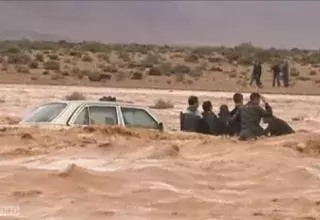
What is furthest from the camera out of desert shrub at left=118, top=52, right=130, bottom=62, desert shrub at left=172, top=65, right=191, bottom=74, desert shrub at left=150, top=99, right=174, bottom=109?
desert shrub at left=118, top=52, right=130, bottom=62

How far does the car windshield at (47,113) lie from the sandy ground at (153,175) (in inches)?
8.4

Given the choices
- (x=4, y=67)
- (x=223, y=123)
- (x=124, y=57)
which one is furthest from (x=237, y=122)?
(x=124, y=57)


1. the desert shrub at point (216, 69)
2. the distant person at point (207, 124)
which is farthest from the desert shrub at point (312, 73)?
the distant person at point (207, 124)

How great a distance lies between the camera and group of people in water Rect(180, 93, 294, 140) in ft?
59.3

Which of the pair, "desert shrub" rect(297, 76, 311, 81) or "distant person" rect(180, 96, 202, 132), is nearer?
"distant person" rect(180, 96, 202, 132)

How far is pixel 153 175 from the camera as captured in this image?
14.7 metres

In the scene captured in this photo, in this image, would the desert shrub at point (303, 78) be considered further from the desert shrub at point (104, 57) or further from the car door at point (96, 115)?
the car door at point (96, 115)

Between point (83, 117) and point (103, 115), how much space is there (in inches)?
18.1

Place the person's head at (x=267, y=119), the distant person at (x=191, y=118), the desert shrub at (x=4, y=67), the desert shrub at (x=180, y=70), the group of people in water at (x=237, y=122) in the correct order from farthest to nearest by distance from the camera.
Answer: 1. the desert shrub at (x=180, y=70)
2. the desert shrub at (x=4, y=67)
3. the distant person at (x=191, y=118)
4. the person's head at (x=267, y=119)
5. the group of people in water at (x=237, y=122)

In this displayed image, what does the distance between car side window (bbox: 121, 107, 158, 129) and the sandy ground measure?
168 millimetres

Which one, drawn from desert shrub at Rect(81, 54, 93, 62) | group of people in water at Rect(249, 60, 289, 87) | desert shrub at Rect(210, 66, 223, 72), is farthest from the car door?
desert shrub at Rect(81, 54, 93, 62)

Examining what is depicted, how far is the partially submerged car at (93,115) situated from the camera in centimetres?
1734

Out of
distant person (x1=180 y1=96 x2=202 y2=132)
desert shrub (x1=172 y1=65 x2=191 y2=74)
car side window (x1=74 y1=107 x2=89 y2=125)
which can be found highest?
car side window (x1=74 y1=107 x2=89 y2=125)

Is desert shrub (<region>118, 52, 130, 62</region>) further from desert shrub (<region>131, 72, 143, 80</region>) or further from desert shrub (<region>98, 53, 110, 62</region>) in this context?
desert shrub (<region>131, 72, 143, 80</region>)
